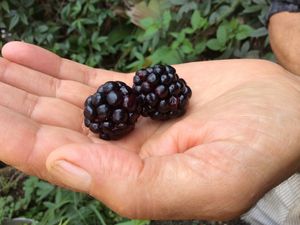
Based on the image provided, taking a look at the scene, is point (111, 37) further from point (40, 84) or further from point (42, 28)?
point (40, 84)

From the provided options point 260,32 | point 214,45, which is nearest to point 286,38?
point 260,32

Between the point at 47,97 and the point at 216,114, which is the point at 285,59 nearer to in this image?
the point at 216,114

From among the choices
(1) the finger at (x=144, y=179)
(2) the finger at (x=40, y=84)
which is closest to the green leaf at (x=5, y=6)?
(2) the finger at (x=40, y=84)

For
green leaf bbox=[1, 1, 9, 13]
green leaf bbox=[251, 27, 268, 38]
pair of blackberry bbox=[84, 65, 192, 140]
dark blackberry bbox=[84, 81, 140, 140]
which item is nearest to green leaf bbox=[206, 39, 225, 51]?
green leaf bbox=[251, 27, 268, 38]

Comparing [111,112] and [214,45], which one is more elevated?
[111,112]

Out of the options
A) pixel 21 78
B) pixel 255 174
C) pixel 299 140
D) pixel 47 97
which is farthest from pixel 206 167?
pixel 21 78

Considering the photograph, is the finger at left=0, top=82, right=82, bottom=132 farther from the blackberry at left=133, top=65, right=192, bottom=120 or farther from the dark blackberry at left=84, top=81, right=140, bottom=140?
the blackberry at left=133, top=65, right=192, bottom=120

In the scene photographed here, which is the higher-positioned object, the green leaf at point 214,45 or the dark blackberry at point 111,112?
the dark blackberry at point 111,112

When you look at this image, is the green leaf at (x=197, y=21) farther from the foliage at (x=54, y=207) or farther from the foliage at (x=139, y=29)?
the foliage at (x=54, y=207)
